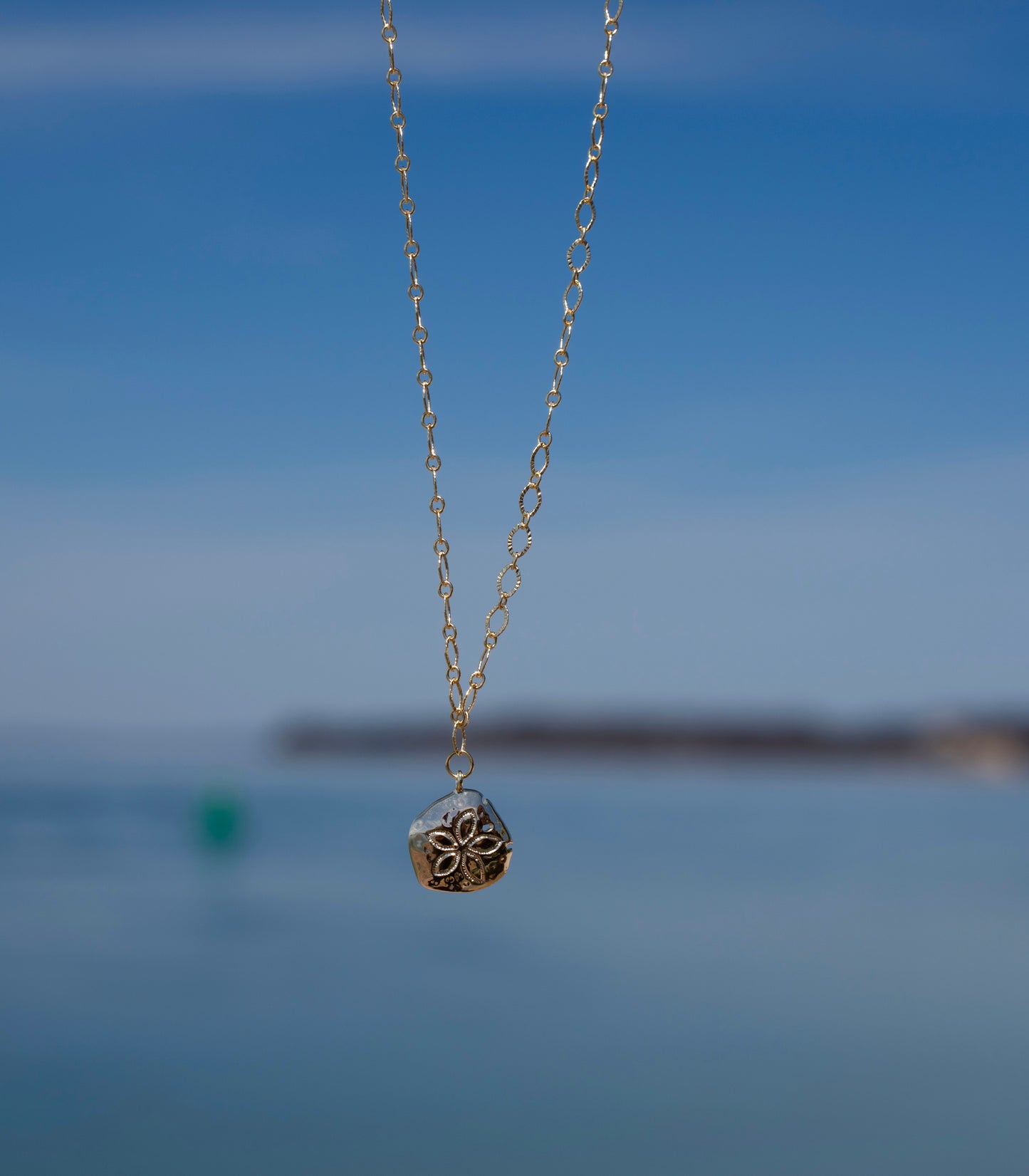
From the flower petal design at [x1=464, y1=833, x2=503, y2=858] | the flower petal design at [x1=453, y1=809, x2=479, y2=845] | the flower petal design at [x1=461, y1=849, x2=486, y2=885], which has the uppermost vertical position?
the flower petal design at [x1=453, y1=809, x2=479, y2=845]

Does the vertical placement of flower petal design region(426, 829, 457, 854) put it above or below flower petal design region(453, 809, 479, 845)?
below

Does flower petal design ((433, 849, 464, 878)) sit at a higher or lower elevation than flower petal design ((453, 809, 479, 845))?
lower

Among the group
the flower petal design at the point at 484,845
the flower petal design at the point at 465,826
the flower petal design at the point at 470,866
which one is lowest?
the flower petal design at the point at 470,866

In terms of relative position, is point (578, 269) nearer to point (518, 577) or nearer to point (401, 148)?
point (401, 148)

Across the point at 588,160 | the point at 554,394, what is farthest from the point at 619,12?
the point at 554,394
